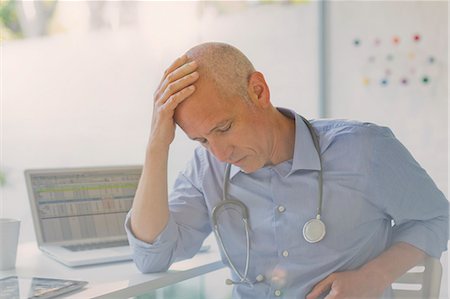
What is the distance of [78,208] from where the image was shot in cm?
164

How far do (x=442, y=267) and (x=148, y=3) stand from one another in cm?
186

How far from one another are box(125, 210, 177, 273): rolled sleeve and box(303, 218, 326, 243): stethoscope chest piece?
0.28 meters

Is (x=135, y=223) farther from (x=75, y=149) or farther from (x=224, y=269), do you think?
(x=75, y=149)

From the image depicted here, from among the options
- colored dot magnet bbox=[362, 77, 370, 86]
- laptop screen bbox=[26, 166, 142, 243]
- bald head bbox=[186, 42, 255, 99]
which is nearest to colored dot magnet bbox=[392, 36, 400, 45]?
colored dot magnet bbox=[362, 77, 370, 86]

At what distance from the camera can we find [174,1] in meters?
2.68

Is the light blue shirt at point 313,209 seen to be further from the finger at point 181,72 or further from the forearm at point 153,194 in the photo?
the finger at point 181,72

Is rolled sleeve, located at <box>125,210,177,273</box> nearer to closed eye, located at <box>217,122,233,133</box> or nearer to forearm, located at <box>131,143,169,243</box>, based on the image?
forearm, located at <box>131,143,169,243</box>

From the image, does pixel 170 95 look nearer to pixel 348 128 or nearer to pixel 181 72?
pixel 181 72

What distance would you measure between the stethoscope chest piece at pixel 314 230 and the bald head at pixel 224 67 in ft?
0.85

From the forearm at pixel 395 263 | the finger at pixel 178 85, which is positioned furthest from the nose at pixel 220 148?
the forearm at pixel 395 263

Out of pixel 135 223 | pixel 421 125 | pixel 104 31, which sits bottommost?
pixel 421 125

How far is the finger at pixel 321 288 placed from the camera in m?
1.19

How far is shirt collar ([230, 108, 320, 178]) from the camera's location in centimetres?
121

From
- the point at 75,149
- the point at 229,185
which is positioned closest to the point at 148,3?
the point at 75,149
